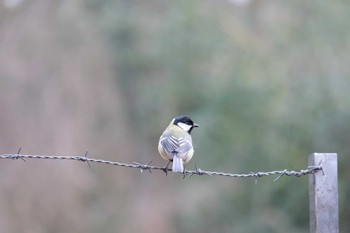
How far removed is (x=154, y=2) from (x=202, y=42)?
75.0 inches

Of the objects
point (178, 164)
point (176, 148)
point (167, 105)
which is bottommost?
point (178, 164)

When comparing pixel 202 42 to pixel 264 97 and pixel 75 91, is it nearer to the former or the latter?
pixel 264 97

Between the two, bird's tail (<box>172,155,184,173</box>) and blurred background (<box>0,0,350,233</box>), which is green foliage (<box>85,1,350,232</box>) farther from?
bird's tail (<box>172,155,184,173</box>)

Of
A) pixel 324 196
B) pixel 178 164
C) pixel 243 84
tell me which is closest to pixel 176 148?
pixel 178 164

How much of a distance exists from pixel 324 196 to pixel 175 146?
2.39 m

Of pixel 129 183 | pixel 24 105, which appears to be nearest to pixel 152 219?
pixel 129 183

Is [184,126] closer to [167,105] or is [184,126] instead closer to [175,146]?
[175,146]

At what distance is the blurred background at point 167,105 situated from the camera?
15797 millimetres

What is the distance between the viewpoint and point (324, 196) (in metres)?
5.32

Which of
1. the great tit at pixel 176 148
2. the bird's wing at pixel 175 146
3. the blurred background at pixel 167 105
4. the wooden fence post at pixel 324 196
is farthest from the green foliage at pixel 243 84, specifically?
the wooden fence post at pixel 324 196

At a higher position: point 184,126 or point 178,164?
point 184,126

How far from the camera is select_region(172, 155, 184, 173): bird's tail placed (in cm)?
693

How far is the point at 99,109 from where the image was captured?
1791 centimetres

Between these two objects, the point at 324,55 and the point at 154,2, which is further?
the point at 154,2
